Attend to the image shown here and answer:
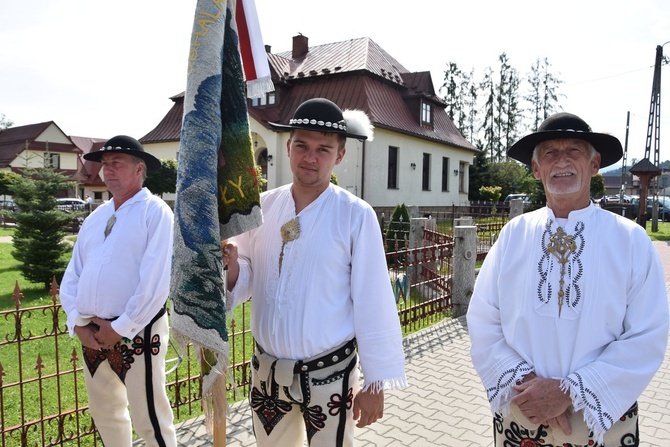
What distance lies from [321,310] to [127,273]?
147 centimetres

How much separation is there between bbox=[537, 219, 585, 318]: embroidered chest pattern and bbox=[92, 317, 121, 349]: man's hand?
2.41 metres

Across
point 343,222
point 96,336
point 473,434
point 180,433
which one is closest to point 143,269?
point 96,336

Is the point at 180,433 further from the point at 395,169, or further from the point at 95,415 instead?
the point at 395,169

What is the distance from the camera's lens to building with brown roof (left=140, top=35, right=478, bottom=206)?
23469mm

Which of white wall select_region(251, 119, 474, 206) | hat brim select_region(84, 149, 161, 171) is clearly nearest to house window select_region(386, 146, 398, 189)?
white wall select_region(251, 119, 474, 206)

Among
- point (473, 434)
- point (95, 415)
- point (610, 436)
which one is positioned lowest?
point (473, 434)

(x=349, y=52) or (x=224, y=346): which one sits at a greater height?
(x=349, y=52)

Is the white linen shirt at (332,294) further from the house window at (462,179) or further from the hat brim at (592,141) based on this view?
the house window at (462,179)

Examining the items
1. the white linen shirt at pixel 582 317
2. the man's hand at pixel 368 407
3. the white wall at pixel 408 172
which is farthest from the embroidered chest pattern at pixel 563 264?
the white wall at pixel 408 172

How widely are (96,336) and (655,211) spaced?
1117 inches

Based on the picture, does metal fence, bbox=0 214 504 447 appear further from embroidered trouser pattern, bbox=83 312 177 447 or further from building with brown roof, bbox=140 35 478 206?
building with brown roof, bbox=140 35 478 206

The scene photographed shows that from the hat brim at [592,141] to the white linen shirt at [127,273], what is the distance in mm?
2234

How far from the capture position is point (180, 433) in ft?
13.1

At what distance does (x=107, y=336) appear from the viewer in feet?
9.66
